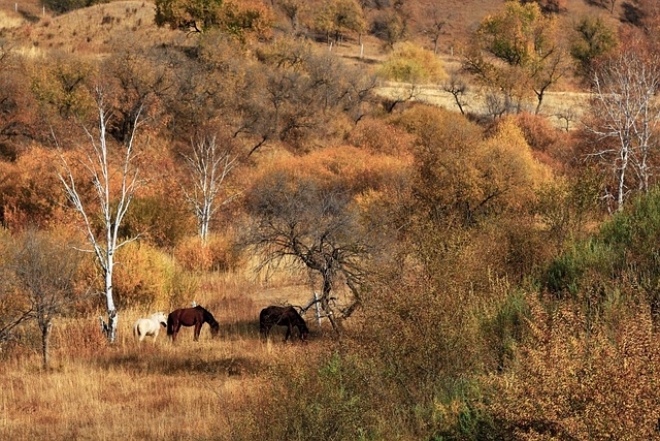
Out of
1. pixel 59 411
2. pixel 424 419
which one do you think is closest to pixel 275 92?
pixel 59 411

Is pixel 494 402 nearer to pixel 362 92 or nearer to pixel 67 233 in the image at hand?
pixel 67 233

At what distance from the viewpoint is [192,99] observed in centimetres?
4309

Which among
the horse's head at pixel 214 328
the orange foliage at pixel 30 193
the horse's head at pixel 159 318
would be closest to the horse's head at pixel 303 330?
the horse's head at pixel 214 328

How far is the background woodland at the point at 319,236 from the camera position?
8234 millimetres

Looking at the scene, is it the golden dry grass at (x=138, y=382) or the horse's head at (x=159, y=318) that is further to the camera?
the horse's head at (x=159, y=318)

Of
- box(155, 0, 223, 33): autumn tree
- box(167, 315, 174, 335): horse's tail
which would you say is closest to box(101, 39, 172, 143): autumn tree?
box(155, 0, 223, 33): autumn tree

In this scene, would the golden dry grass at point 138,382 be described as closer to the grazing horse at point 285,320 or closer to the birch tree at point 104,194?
the grazing horse at point 285,320

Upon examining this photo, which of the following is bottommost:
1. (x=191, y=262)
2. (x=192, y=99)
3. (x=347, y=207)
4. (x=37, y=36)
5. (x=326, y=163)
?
(x=191, y=262)

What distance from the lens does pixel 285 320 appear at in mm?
16156

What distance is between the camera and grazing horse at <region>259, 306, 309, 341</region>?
1599 cm

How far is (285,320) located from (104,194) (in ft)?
37.6

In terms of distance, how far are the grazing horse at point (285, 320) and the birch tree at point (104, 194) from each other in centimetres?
358

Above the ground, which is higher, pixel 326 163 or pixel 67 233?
pixel 326 163

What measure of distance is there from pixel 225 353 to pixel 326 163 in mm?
24483
